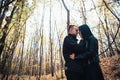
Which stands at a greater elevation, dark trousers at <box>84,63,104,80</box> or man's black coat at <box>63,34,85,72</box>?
man's black coat at <box>63,34,85,72</box>

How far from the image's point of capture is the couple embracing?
16.6 ft

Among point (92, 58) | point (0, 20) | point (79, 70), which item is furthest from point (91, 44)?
point (0, 20)

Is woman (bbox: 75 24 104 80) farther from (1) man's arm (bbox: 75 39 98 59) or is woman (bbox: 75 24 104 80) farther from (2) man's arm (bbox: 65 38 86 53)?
(2) man's arm (bbox: 65 38 86 53)

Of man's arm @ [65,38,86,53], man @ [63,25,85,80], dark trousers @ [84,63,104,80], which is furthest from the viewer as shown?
man's arm @ [65,38,86,53]

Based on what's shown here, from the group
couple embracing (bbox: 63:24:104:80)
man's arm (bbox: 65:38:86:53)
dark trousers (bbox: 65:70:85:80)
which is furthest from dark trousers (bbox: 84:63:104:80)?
man's arm (bbox: 65:38:86:53)

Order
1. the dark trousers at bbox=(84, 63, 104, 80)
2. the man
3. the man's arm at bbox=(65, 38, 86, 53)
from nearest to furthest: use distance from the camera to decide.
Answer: the dark trousers at bbox=(84, 63, 104, 80)
the man
the man's arm at bbox=(65, 38, 86, 53)

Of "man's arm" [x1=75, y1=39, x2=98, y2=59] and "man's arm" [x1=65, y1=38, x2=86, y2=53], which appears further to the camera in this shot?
"man's arm" [x1=65, y1=38, x2=86, y2=53]

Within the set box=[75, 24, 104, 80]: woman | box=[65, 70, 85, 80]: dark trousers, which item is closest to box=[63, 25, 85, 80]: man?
box=[65, 70, 85, 80]: dark trousers

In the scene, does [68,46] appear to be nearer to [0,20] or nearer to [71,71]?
[71,71]

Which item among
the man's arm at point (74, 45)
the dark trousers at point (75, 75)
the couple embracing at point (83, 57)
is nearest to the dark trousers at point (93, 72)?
the couple embracing at point (83, 57)

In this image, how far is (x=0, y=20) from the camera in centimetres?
1052

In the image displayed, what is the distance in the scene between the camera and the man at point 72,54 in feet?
16.8

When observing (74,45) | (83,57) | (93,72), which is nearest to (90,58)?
(83,57)

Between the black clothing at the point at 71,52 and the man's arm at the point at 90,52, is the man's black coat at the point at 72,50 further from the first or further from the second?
the man's arm at the point at 90,52
